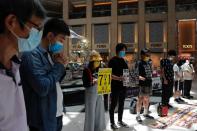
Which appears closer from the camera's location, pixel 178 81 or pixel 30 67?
pixel 30 67

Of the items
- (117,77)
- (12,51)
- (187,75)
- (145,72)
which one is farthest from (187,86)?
(12,51)

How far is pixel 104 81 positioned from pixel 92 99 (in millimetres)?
685

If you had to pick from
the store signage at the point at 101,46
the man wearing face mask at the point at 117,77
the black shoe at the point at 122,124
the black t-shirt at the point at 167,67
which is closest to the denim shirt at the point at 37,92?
the man wearing face mask at the point at 117,77

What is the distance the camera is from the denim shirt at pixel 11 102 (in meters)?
1.34

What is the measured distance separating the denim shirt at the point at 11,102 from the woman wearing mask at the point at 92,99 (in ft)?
14.2

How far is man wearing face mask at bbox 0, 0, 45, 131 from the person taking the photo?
133 centimetres

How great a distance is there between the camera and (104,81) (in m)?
6.39

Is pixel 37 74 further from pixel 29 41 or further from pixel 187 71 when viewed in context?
pixel 187 71

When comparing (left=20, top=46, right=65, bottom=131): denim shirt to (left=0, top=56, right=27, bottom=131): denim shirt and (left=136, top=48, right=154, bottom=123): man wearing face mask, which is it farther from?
(left=136, top=48, right=154, bottom=123): man wearing face mask

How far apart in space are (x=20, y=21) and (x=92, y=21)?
1357 inches

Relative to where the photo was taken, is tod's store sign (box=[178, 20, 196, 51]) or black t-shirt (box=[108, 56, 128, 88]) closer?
black t-shirt (box=[108, 56, 128, 88])

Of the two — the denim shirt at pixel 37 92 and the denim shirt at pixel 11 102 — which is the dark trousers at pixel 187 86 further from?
the denim shirt at pixel 11 102

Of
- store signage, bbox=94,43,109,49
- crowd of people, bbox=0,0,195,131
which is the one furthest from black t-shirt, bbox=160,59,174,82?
store signage, bbox=94,43,109,49

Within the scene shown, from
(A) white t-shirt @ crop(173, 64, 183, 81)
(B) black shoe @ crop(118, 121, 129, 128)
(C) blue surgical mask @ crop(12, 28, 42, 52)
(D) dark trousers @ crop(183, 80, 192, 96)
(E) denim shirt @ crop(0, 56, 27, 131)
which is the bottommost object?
(B) black shoe @ crop(118, 121, 129, 128)
